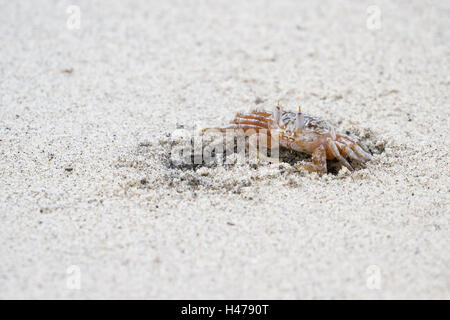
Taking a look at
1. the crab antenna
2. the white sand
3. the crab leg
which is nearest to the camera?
the white sand

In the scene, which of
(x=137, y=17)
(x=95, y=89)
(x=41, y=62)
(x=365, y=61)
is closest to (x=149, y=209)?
(x=95, y=89)

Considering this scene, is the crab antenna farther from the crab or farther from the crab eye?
the crab eye

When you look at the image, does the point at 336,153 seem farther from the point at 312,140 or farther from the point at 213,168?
the point at 213,168

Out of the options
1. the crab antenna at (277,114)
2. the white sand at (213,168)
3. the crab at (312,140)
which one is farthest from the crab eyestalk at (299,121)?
the white sand at (213,168)

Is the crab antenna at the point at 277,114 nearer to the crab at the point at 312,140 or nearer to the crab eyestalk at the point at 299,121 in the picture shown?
the crab at the point at 312,140

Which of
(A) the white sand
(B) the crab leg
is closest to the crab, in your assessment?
(B) the crab leg

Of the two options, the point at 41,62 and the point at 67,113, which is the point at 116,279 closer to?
the point at 67,113
